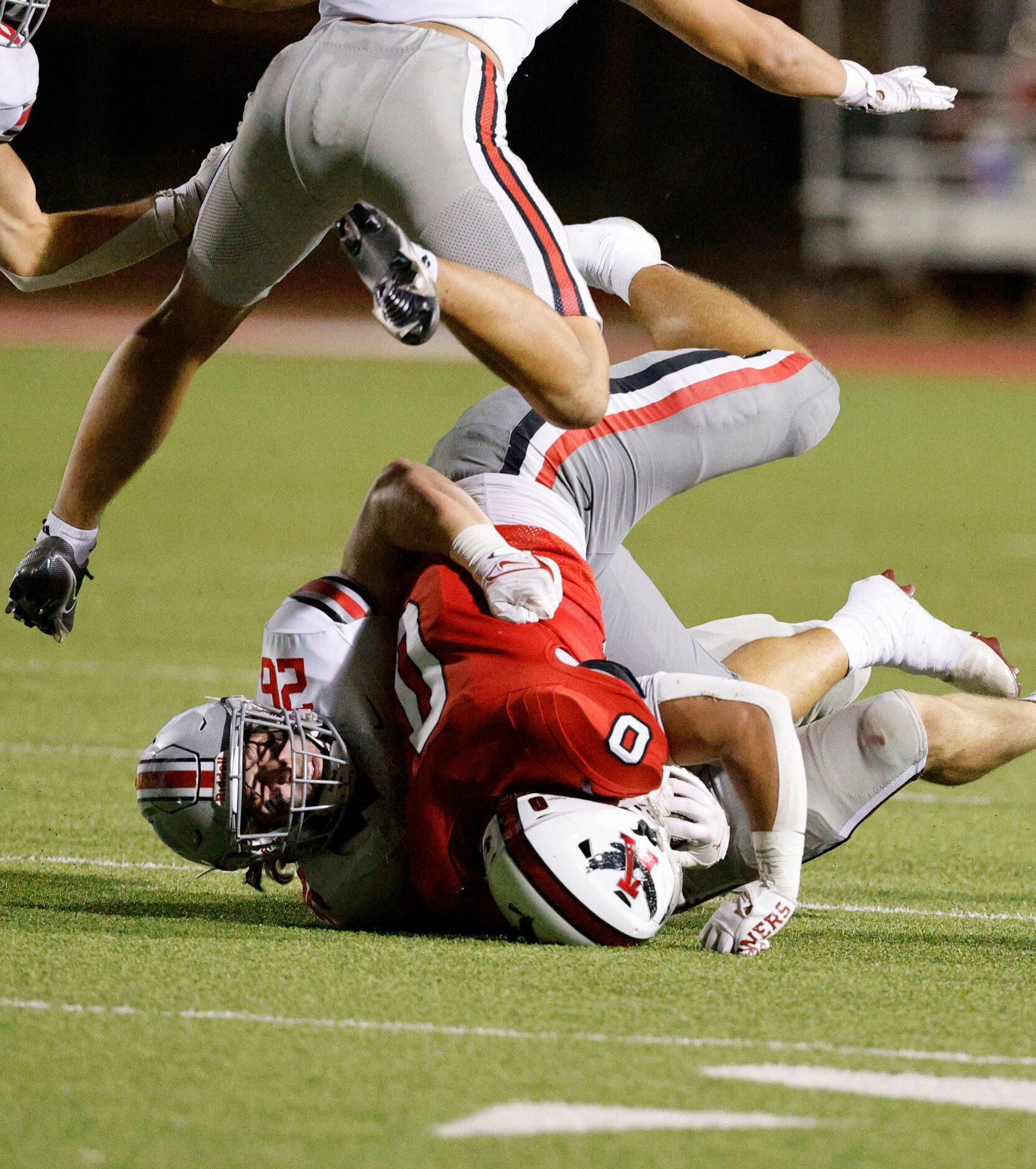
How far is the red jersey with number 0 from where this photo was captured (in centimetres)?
336

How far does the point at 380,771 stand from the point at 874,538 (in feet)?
24.1

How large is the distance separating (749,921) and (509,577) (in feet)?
2.45

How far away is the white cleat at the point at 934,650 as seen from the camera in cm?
446

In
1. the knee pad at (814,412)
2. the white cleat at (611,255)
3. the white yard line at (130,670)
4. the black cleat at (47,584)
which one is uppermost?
the white cleat at (611,255)

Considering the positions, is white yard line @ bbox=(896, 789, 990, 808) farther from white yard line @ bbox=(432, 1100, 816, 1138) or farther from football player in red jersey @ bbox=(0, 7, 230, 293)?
white yard line @ bbox=(432, 1100, 816, 1138)

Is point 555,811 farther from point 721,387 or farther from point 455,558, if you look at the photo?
point 721,387

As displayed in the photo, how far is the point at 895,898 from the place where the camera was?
408 centimetres

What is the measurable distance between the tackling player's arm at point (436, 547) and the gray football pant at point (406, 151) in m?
0.45

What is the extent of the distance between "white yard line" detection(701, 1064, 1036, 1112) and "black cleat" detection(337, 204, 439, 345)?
127cm

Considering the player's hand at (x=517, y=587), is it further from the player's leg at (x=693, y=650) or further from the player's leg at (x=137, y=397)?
the player's leg at (x=137, y=397)

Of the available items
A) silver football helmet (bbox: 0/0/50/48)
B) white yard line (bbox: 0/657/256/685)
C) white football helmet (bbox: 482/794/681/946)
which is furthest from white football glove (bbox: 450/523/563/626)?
white yard line (bbox: 0/657/256/685)

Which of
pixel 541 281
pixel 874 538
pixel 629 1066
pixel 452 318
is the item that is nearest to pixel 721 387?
pixel 541 281

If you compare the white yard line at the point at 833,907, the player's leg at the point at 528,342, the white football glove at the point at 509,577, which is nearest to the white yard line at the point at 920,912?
the white yard line at the point at 833,907

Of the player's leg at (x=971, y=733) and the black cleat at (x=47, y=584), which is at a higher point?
the black cleat at (x=47, y=584)
